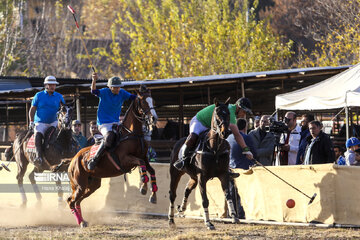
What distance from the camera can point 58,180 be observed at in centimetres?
1689

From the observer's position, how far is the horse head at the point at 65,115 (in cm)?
1560

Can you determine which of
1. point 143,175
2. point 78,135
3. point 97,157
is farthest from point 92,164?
point 78,135

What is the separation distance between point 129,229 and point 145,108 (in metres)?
2.30

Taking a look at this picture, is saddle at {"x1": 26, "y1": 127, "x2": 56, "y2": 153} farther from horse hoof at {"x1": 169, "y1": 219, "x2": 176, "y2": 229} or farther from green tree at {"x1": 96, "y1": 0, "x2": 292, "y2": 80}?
green tree at {"x1": 96, "y1": 0, "x2": 292, "y2": 80}

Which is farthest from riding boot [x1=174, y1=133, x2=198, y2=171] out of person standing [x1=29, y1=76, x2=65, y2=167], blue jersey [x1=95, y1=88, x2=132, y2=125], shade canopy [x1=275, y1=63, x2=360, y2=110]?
shade canopy [x1=275, y1=63, x2=360, y2=110]

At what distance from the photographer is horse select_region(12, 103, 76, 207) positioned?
1577 centimetres

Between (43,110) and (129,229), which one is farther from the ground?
(43,110)

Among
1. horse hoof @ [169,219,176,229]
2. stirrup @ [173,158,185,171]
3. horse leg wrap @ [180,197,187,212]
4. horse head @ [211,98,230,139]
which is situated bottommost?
horse hoof @ [169,219,176,229]

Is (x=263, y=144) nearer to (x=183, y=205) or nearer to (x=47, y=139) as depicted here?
(x=183, y=205)

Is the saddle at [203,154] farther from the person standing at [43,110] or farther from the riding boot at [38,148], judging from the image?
the riding boot at [38,148]

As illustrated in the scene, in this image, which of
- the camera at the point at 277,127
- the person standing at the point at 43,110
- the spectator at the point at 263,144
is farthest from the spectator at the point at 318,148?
the person standing at the point at 43,110

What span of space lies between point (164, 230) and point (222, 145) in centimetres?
188

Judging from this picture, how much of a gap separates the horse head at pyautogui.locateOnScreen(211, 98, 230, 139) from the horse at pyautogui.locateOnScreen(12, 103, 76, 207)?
4.52 metres

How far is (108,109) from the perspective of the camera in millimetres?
13648
